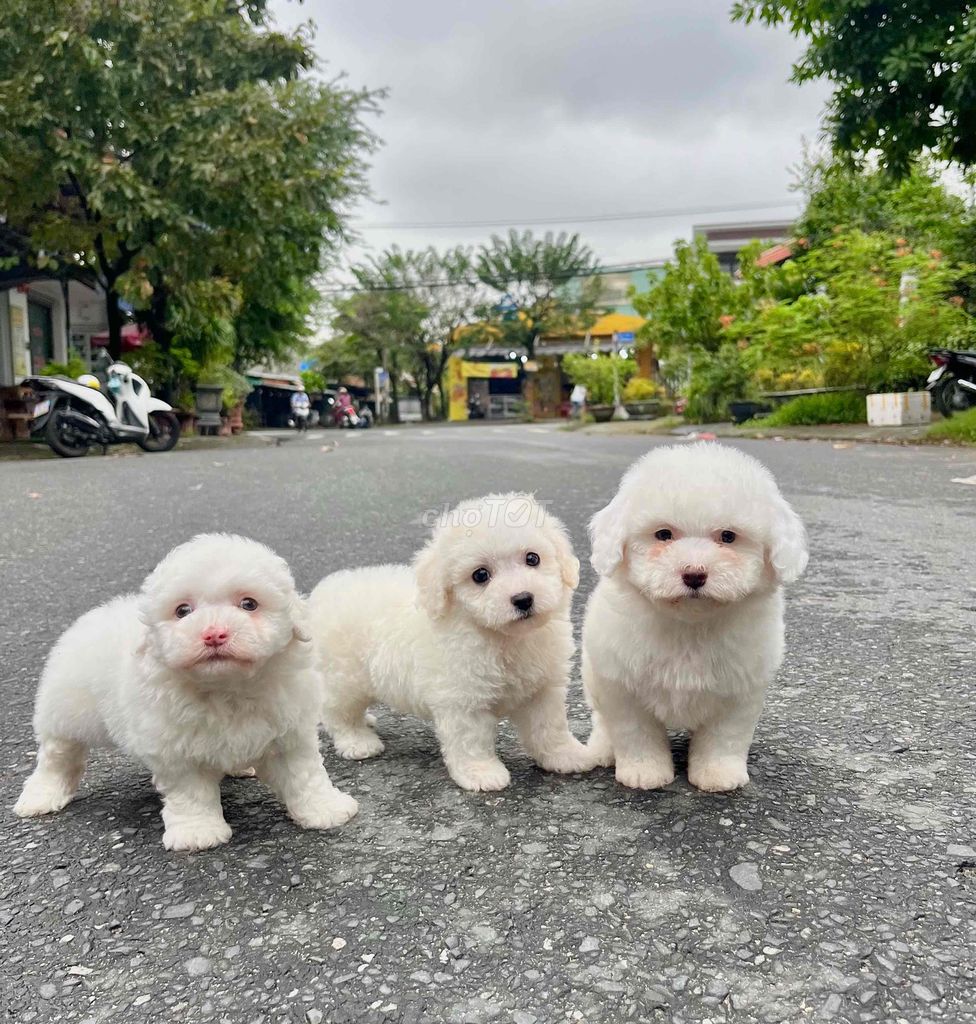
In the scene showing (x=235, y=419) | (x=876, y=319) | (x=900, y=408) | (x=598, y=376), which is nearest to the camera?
(x=900, y=408)

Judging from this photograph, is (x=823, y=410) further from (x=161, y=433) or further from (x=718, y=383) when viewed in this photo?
(x=161, y=433)

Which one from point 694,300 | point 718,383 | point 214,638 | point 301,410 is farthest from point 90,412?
point 301,410

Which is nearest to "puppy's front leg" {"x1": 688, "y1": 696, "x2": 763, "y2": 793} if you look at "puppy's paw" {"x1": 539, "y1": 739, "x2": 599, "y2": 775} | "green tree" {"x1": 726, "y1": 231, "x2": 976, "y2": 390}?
"puppy's paw" {"x1": 539, "y1": 739, "x2": 599, "y2": 775}

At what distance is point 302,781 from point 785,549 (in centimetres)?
123

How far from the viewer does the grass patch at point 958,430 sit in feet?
44.1

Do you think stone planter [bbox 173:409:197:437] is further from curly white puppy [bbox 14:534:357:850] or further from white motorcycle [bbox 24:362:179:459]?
curly white puppy [bbox 14:534:357:850]

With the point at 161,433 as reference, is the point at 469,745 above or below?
below

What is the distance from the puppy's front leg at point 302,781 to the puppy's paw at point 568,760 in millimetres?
547

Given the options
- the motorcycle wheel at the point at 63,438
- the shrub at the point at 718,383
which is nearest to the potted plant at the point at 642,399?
the shrub at the point at 718,383

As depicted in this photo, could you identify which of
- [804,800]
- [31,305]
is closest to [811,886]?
[804,800]

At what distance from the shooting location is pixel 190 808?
2025 millimetres

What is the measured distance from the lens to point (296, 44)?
17328mm

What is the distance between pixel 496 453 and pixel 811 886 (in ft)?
42.0

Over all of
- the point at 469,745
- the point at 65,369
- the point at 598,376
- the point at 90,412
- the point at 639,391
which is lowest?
the point at 469,745
